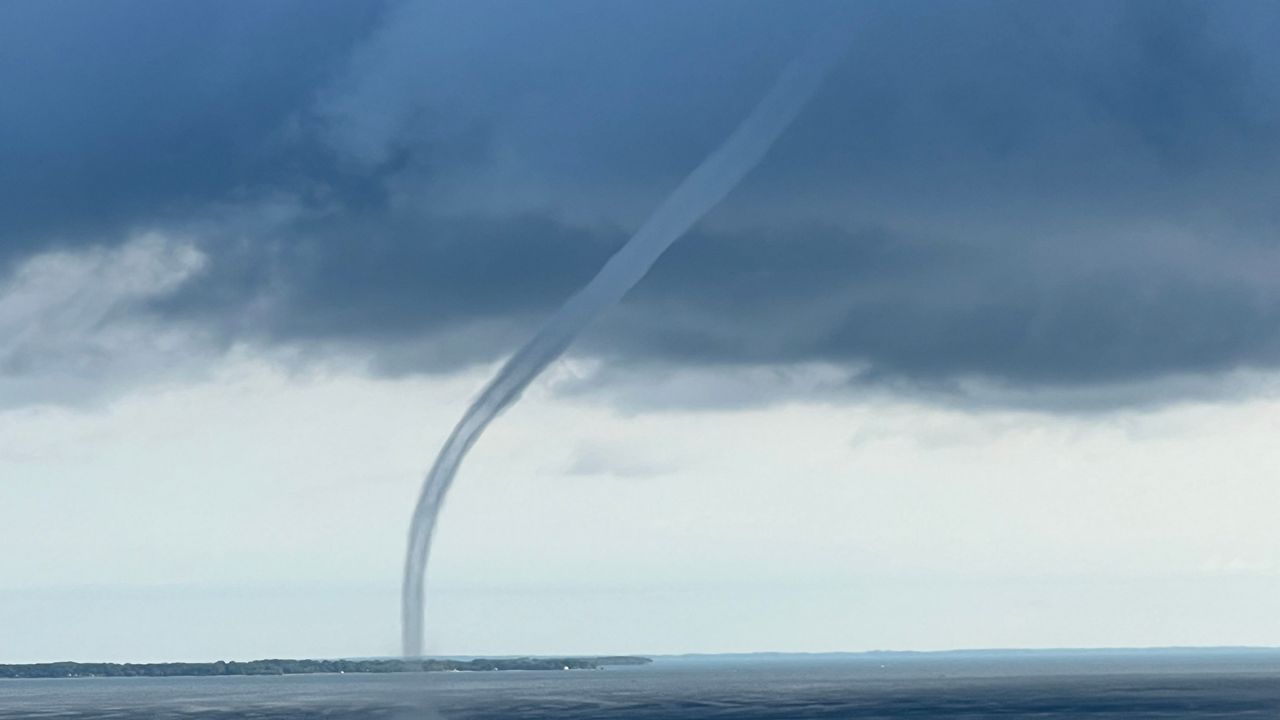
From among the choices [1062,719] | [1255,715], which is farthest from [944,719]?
[1255,715]

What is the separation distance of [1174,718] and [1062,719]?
1207cm

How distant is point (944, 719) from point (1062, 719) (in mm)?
13288

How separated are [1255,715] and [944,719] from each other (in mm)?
35086

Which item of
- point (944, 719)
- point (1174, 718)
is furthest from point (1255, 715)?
point (944, 719)

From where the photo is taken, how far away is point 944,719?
198m

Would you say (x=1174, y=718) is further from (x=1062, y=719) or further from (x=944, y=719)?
(x=944, y=719)

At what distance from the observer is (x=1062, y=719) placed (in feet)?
650

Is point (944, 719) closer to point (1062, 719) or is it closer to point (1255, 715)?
point (1062, 719)

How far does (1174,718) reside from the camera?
7643 inches

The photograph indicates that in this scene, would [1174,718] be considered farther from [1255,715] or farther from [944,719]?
[944,719]

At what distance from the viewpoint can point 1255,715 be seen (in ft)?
652
